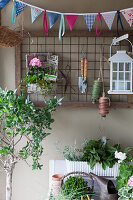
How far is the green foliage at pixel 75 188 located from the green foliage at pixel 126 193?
0.23 metres

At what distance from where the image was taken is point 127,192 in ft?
5.05

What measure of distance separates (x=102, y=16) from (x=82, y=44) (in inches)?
11.6

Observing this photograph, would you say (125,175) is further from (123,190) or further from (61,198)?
(61,198)

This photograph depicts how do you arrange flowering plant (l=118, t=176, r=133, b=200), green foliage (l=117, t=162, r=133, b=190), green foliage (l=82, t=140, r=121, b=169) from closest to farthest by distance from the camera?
1. flowering plant (l=118, t=176, r=133, b=200)
2. green foliage (l=117, t=162, r=133, b=190)
3. green foliage (l=82, t=140, r=121, b=169)

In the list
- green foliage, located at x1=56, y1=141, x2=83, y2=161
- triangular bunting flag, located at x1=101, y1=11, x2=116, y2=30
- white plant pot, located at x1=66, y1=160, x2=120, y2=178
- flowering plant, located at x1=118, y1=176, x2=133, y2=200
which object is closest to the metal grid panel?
triangular bunting flag, located at x1=101, y1=11, x2=116, y2=30

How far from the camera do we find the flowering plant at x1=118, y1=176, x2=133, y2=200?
1518mm

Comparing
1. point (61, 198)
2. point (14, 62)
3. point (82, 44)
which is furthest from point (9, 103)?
point (82, 44)

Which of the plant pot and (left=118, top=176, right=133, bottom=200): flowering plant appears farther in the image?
the plant pot

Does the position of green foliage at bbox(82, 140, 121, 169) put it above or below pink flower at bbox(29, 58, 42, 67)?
below

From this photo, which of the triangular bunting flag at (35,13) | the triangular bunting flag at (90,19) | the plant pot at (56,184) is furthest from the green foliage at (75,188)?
the triangular bunting flag at (35,13)

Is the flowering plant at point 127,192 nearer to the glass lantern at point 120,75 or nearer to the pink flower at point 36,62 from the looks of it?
the glass lantern at point 120,75

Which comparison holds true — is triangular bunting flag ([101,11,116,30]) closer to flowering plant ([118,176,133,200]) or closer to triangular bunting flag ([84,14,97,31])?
triangular bunting flag ([84,14,97,31])

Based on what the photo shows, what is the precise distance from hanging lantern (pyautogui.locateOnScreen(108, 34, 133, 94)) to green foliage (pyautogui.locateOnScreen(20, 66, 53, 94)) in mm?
525

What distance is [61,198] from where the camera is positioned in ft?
5.18
